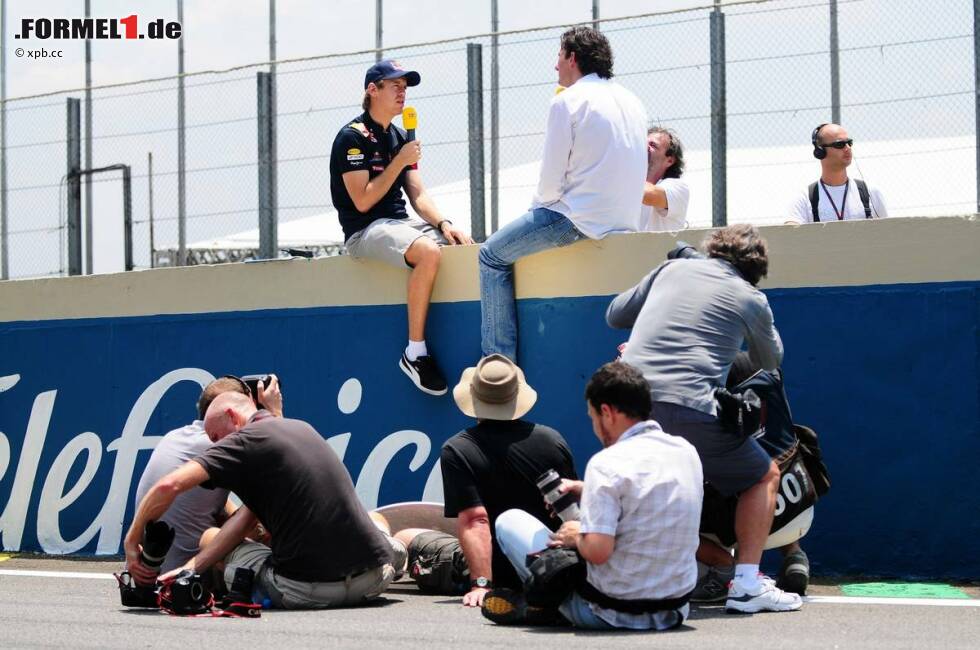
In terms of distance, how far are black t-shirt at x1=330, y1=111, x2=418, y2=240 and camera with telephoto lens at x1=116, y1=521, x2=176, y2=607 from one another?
2731 millimetres

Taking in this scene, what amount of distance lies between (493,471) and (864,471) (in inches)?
83.7

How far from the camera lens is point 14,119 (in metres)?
12.3

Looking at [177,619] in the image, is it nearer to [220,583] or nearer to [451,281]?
[220,583]

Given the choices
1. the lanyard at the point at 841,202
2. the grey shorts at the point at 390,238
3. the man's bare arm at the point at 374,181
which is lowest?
the grey shorts at the point at 390,238

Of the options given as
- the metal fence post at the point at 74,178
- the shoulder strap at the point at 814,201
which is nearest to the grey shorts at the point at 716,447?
the shoulder strap at the point at 814,201

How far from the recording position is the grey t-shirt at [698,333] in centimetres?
674

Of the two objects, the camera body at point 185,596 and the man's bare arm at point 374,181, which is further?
the man's bare arm at point 374,181

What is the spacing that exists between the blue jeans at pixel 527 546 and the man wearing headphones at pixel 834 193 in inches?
122

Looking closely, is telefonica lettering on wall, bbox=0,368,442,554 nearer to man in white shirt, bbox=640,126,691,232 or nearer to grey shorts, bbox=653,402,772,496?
man in white shirt, bbox=640,126,691,232

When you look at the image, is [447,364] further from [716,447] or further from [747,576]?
[747,576]

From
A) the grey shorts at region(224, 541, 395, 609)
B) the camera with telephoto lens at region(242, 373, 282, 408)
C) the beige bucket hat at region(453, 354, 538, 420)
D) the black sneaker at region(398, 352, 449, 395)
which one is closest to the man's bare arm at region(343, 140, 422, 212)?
the black sneaker at region(398, 352, 449, 395)

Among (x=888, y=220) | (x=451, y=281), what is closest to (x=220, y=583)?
(x=451, y=281)

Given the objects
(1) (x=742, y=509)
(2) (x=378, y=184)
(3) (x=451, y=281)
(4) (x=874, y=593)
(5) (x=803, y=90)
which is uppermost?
(5) (x=803, y=90)

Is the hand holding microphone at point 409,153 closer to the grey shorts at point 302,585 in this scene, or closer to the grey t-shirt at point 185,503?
the grey t-shirt at point 185,503
